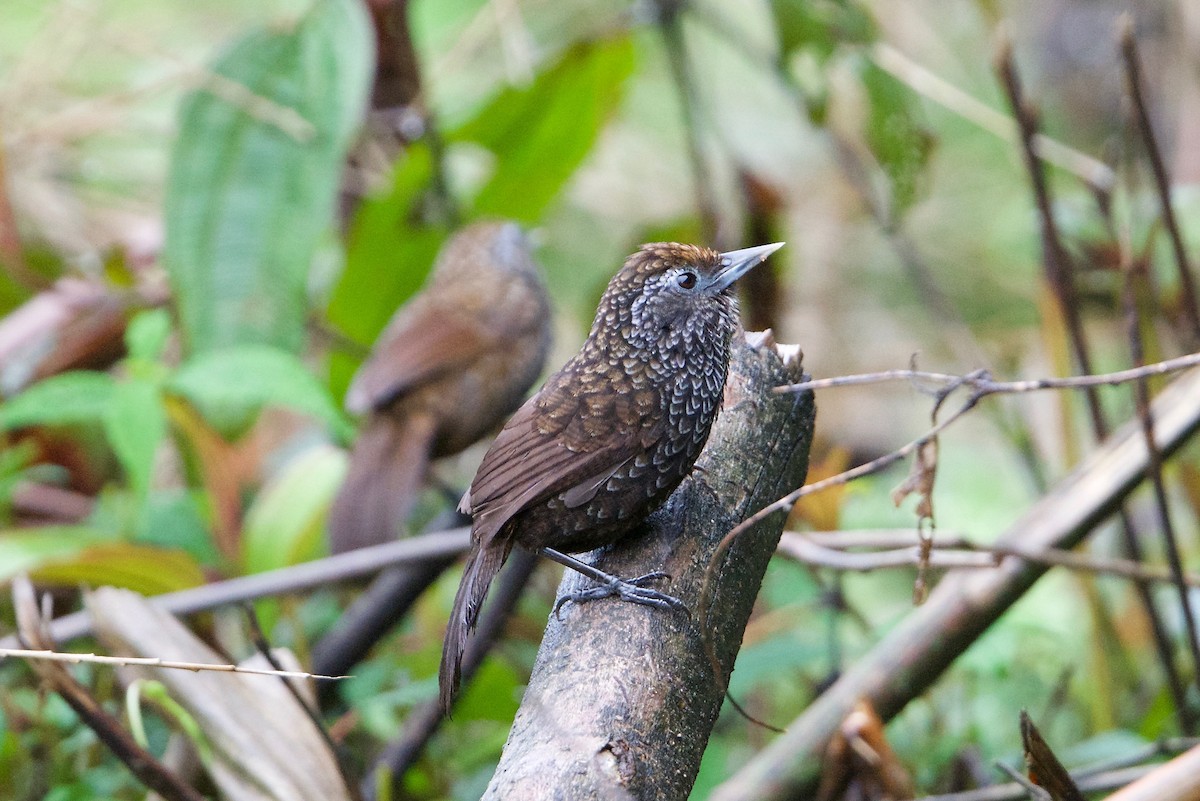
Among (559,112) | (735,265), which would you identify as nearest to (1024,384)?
(735,265)

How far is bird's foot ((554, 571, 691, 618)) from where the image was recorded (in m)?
1.70

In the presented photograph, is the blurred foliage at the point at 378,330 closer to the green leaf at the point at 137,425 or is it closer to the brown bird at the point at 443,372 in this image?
the green leaf at the point at 137,425

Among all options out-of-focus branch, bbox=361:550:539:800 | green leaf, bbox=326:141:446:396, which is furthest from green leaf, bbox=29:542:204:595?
green leaf, bbox=326:141:446:396

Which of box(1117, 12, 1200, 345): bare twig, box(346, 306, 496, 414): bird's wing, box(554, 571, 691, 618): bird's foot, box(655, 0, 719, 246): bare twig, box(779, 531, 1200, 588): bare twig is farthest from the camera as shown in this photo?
box(655, 0, 719, 246): bare twig

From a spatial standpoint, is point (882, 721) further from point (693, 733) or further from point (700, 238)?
point (700, 238)

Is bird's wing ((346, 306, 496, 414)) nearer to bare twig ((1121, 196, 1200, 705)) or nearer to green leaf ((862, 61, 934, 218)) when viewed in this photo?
green leaf ((862, 61, 934, 218))

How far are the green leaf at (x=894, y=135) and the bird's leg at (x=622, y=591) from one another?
2213mm

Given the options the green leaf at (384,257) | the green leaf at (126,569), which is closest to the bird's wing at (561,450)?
the green leaf at (126,569)

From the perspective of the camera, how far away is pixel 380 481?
3.78 metres

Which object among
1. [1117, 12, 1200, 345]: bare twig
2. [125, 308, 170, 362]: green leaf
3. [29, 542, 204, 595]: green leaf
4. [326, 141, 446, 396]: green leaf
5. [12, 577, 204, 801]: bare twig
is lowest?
[12, 577, 204, 801]: bare twig

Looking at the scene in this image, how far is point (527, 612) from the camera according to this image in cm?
435

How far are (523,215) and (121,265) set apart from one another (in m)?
1.72

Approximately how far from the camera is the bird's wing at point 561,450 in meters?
1.89

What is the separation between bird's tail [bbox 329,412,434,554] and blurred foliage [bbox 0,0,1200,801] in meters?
0.11
